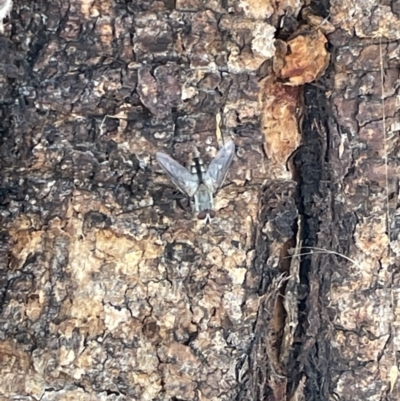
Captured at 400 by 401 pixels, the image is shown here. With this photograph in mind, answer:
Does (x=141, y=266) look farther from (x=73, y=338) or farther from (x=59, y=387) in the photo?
(x=59, y=387)

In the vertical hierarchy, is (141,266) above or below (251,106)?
below

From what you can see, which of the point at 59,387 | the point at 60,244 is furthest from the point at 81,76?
the point at 59,387
